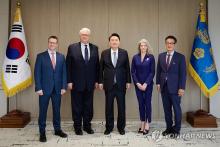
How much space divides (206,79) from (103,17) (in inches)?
84.3

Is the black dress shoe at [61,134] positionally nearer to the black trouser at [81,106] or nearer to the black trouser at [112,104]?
the black trouser at [81,106]

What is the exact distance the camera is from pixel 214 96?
5.36 m

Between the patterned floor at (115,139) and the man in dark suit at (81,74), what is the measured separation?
1.04 ft

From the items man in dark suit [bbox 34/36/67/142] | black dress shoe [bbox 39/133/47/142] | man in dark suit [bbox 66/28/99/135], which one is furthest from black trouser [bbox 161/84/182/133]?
black dress shoe [bbox 39/133/47/142]

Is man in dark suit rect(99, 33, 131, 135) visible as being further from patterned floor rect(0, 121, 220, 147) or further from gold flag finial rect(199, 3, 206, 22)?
gold flag finial rect(199, 3, 206, 22)

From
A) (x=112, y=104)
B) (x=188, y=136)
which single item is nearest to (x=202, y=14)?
(x=188, y=136)

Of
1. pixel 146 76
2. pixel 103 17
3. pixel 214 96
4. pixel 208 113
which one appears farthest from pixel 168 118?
pixel 103 17

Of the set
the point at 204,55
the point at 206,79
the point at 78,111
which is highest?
the point at 204,55

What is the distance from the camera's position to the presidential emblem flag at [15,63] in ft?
16.1

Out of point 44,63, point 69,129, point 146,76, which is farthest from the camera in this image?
point 69,129

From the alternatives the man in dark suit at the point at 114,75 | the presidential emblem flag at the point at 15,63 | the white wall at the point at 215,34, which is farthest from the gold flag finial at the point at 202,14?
the presidential emblem flag at the point at 15,63

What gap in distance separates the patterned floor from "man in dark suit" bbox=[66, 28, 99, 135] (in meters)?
0.32

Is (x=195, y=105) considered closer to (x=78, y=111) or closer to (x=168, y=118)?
(x=168, y=118)

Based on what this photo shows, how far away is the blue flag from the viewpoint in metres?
5.00
